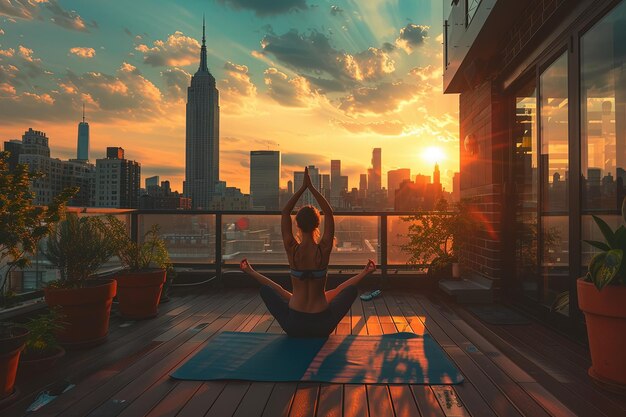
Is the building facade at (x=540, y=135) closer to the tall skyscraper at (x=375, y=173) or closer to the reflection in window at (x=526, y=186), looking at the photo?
the reflection in window at (x=526, y=186)

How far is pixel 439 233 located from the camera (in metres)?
6.07

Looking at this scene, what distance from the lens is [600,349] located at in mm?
2529

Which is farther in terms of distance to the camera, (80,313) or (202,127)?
(202,127)

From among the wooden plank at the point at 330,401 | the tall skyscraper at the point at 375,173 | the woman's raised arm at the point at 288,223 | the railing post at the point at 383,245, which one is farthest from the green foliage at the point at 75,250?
the tall skyscraper at the point at 375,173

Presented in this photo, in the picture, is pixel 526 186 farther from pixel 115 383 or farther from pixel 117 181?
pixel 117 181

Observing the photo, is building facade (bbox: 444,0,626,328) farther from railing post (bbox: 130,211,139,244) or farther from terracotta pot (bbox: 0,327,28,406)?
railing post (bbox: 130,211,139,244)

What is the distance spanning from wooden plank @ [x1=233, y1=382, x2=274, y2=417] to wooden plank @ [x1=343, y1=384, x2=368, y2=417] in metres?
0.44

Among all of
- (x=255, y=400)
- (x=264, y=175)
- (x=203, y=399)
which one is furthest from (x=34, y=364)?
(x=264, y=175)

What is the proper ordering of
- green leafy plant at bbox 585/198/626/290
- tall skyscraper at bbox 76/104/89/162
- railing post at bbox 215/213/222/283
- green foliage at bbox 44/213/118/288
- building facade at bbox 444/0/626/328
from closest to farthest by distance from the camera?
green leafy plant at bbox 585/198/626/290 → building facade at bbox 444/0/626/328 → green foliage at bbox 44/213/118/288 → railing post at bbox 215/213/222/283 → tall skyscraper at bbox 76/104/89/162

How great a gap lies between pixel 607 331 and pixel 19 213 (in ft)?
12.7

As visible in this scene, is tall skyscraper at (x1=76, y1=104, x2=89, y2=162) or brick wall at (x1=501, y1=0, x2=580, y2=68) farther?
tall skyscraper at (x1=76, y1=104, x2=89, y2=162)

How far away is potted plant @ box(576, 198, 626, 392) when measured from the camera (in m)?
2.39

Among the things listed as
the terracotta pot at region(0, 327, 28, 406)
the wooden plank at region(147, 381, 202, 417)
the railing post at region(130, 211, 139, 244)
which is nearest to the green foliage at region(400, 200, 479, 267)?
the railing post at region(130, 211, 139, 244)

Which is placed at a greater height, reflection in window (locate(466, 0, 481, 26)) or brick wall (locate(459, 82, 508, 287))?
reflection in window (locate(466, 0, 481, 26))
